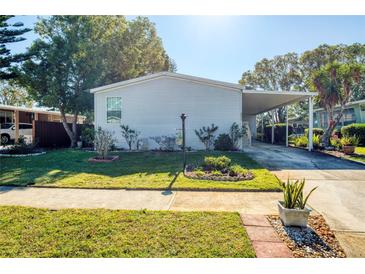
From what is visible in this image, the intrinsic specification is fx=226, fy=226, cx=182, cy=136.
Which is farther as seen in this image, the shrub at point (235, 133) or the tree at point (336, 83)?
the tree at point (336, 83)

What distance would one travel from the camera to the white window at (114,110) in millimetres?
12602

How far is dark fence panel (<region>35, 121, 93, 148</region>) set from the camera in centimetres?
1392

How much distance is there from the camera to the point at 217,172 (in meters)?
6.72

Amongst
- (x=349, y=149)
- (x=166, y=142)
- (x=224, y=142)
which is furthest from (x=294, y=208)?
(x=349, y=149)

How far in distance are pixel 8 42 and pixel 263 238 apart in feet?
48.3

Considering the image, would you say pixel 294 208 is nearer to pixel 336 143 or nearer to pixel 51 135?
pixel 336 143

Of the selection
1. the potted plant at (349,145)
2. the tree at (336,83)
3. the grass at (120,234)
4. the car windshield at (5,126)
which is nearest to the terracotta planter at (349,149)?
the potted plant at (349,145)

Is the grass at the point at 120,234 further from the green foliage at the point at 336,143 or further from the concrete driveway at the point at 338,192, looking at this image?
the green foliage at the point at 336,143

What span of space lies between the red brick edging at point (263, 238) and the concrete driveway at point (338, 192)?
0.80 meters

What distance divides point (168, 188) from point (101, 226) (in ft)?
7.54

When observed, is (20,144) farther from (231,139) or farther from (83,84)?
(231,139)

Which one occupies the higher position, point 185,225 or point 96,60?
point 96,60
